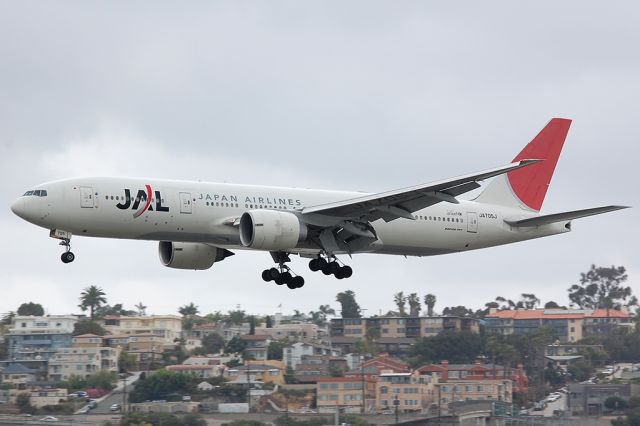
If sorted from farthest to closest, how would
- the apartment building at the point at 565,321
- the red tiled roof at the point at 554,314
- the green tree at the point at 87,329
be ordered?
the red tiled roof at the point at 554,314
the apartment building at the point at 565,321
the green tree at the point at 87,329

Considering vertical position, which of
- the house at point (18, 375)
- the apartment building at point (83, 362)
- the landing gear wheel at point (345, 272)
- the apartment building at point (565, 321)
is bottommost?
the house at point (18, 375)

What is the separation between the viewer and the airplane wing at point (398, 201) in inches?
1807

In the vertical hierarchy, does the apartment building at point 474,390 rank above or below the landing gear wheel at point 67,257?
below

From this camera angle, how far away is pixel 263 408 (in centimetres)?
8925

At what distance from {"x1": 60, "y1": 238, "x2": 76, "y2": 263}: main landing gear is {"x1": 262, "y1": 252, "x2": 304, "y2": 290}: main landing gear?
9460mm

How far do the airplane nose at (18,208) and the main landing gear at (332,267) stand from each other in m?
13.0

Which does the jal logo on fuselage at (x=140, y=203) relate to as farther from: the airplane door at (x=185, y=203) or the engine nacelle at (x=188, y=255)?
the engine nacelle at (x=188, y=255)

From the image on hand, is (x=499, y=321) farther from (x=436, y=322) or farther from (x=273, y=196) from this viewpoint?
(x=273, y=196)

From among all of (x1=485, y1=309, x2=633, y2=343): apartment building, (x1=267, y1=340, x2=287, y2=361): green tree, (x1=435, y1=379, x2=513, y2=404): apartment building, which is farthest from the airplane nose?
(x1=485, y1=309, x2=633, y2=343): apartment building

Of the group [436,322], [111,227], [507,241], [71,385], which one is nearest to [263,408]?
[71,385]

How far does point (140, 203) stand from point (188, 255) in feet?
22.5

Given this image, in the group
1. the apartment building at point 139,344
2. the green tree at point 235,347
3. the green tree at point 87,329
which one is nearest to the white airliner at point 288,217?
the apartment building at point 139,344

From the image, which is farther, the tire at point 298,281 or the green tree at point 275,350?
the green tree at point 275,350

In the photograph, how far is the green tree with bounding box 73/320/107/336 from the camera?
148 m
